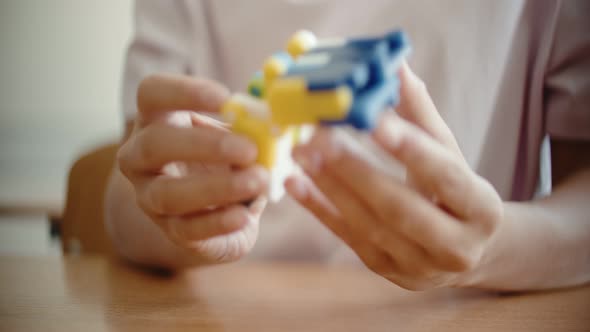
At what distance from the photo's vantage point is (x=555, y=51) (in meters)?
0.44

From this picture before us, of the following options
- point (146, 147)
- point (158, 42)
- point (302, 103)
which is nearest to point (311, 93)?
point (302, 103)

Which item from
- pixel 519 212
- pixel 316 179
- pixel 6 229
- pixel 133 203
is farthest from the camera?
pixel 6 229

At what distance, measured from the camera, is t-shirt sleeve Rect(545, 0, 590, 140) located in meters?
0.42

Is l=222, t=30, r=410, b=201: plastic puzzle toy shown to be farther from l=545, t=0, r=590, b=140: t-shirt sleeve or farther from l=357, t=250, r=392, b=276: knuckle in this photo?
l=545, t=0, r=590, b=140: t-shirt sleeve

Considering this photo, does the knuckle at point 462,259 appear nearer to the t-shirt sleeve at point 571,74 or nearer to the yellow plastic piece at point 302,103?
the yellow plastic piece at point 302,103

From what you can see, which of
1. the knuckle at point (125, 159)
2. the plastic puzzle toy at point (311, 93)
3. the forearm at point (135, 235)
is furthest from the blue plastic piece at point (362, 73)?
the forearm at point (135, 235)

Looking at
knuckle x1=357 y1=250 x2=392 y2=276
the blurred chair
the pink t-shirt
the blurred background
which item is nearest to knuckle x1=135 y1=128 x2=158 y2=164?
knuckle x1=357 y1=250 x2=392 y2=276

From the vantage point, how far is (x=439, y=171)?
0.78 ft

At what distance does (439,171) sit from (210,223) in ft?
0.39

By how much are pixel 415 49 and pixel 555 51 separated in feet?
0.39

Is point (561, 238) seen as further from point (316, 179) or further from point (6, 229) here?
point (6, 229)

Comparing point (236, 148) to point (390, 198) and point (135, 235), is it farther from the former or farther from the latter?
point (135, 235)

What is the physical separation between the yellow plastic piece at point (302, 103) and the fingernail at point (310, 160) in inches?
0.6

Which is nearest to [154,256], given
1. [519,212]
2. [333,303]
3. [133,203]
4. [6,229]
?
[133,203]
